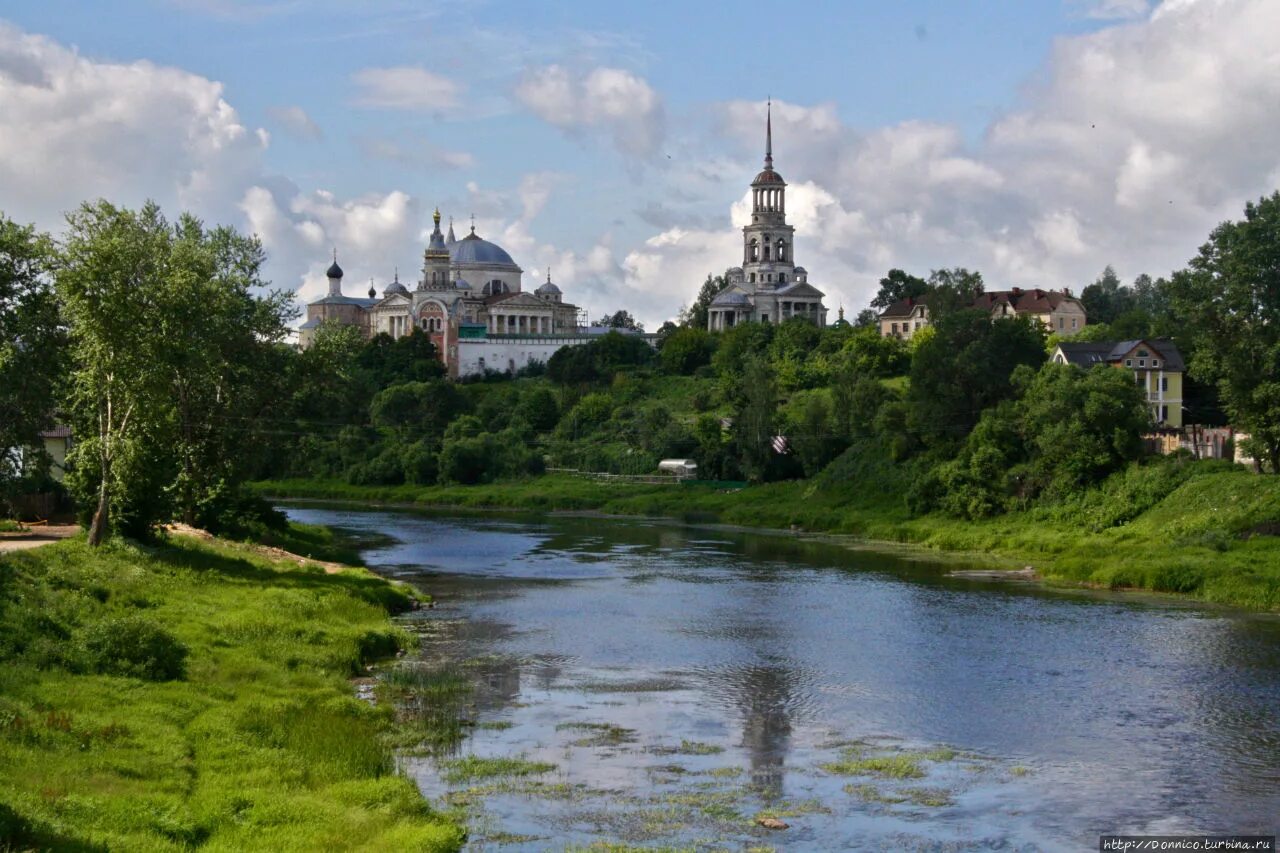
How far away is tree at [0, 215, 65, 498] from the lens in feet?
120

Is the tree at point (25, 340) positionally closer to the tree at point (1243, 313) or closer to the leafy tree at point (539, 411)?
the tree at point (1243, 313)

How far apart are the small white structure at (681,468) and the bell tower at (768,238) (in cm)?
5055

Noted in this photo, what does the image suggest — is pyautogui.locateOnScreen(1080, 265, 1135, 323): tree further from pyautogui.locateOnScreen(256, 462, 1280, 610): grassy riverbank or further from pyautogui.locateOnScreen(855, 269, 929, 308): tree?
pyautogui.locateOnScreen(256, 462, 1280, 610): grassy riverbank

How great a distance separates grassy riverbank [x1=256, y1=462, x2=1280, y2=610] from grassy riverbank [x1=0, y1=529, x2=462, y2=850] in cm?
2410

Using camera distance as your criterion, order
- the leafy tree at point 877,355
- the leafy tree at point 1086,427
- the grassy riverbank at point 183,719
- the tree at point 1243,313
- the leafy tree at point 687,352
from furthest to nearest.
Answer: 1. the leafy tree at point 687,352
2. the leafy tree at point 877,355
3. the leafy tree at point 1086,427
4. the tree at point 1243,313
5. the grassy riverbank at point 183,719

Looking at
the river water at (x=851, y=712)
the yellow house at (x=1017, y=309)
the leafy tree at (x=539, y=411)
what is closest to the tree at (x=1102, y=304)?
the yellow house at (x=1017, y=309)

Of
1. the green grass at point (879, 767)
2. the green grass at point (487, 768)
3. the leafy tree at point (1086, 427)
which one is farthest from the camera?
the leafy tree at point (1086, 427)

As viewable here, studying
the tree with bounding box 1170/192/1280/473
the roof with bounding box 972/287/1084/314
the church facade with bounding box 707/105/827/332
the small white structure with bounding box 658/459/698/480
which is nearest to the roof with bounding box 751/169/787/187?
the church facade with bounding box 707/105/827/332

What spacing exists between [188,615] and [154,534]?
9.79 m

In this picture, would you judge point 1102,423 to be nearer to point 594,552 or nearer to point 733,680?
point 594,552

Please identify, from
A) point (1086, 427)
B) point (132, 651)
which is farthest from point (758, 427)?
point (132, 651)

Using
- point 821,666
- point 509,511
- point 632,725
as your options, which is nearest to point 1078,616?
point 821,666

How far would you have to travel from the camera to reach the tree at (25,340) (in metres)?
36.5

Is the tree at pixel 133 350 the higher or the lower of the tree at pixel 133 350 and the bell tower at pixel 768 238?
the lower
